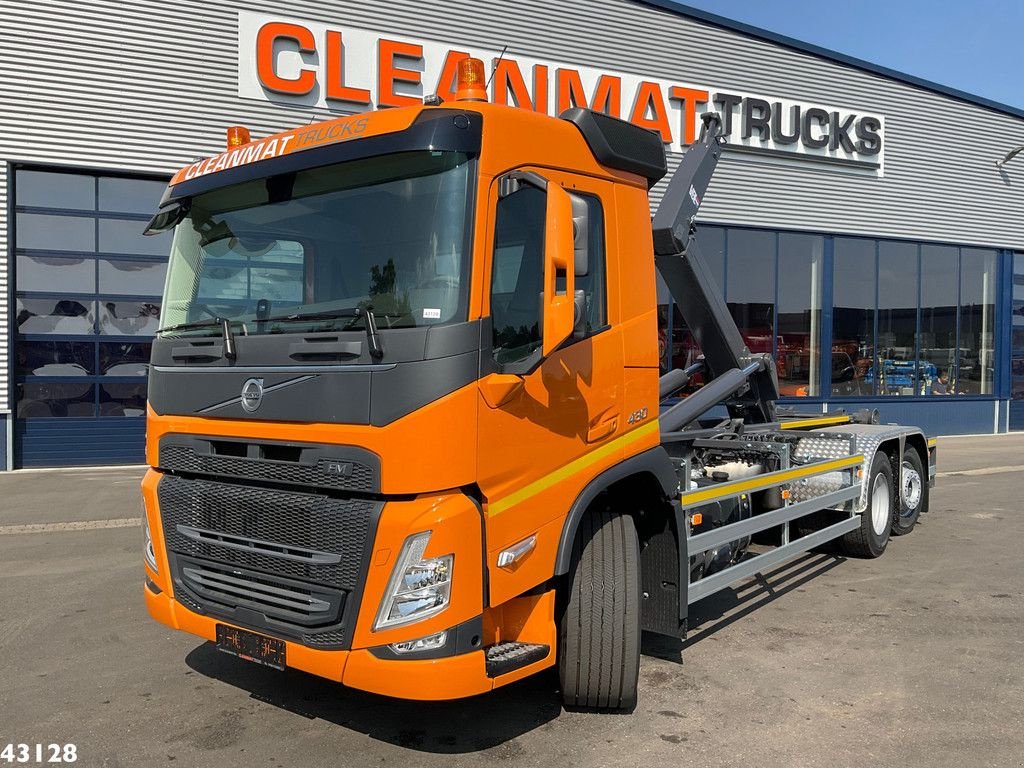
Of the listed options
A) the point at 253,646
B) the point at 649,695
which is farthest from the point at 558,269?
the point at 649,695

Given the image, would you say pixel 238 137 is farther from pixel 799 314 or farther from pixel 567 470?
pixel 799 314

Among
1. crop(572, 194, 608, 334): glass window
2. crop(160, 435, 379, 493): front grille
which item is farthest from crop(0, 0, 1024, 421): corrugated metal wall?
crop(572, 194, 608, 334): glass window

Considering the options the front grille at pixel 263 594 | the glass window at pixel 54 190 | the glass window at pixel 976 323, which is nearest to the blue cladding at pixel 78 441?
the glass window at pixel 54 190

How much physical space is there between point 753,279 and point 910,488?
33.4 feet

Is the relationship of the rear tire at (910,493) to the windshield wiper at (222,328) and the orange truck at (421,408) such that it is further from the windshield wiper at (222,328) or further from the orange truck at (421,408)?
the windshield wiper at (222,328)

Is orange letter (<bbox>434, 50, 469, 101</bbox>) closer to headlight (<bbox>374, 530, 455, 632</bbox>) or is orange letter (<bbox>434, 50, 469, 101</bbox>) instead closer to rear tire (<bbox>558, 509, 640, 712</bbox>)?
rear tire (<bbox>558, 509, 640, 712</bbox>)

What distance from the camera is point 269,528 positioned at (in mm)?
3576

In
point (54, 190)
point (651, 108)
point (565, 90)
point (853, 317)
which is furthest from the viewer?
point (853, 317)

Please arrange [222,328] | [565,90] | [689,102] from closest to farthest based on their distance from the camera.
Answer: [222,328], [565,90], [689,102]

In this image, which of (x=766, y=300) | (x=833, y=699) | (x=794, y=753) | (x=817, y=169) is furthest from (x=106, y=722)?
(x=817, y=169)

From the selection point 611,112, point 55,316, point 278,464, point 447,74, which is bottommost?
point 278,464

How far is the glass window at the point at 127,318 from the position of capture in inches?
542

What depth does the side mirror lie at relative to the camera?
335cm

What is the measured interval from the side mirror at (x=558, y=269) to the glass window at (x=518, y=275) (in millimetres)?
157
